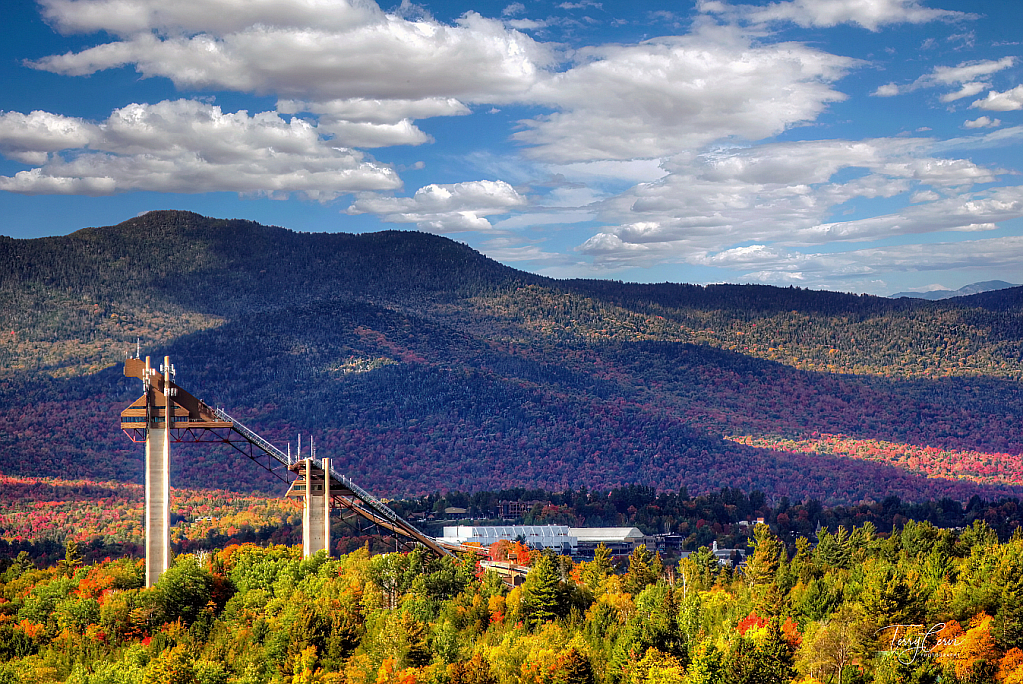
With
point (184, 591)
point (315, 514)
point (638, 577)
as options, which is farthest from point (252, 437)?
point (638, 577)

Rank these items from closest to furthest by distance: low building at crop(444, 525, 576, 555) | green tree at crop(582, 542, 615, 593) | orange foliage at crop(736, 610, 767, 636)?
orange foliage at crop(736, 610, 767, 636), green tree at crop(582, 542, 615, 593), low building at crop(444, 525, 576, 555)

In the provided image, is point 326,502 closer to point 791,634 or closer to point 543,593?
point 543,593

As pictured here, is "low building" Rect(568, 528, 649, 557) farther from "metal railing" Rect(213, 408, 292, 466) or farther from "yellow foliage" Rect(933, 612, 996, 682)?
"yellow foliage" Rect(933, 612, 996, 682)

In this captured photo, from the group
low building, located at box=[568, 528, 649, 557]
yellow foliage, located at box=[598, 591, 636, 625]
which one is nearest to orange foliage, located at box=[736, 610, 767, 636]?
yellow foliage, located at box=[598, 591, 636, 625]

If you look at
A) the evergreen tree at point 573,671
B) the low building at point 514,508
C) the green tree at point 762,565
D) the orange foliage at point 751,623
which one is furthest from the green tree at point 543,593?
the low building at point 514,508

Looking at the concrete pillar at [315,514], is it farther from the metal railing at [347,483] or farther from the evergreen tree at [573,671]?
the evergreen tree at [573,671]

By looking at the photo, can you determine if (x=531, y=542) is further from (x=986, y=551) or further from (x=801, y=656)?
(x=801, y=656)

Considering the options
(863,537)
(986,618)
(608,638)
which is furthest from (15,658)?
(863,537)
